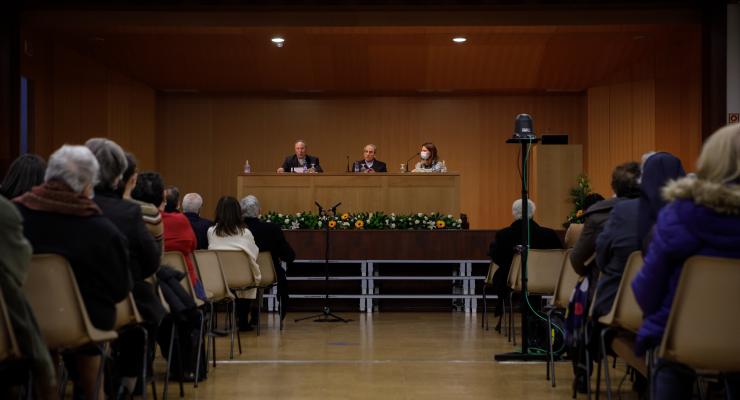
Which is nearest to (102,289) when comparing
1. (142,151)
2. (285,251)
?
(285,251)

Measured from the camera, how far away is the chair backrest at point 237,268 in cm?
759

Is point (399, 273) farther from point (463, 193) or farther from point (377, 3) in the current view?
point (463, 193)

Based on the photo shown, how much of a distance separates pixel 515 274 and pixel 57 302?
4.66 metres

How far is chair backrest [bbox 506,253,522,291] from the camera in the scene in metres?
7.51

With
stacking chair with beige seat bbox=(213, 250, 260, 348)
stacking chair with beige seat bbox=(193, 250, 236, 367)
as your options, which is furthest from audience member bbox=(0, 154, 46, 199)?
stacking chair with beige seat bbox=(213, 250, 260, 348)

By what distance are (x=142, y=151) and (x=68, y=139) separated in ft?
7.72

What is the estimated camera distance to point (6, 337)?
320 cm

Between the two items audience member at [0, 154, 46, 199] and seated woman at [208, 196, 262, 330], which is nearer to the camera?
audience member at [0, 154, 46, 199]

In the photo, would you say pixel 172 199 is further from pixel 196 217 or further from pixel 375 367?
pixel 375 367

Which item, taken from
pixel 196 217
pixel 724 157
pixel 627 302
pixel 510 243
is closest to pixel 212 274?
pixel 196 217

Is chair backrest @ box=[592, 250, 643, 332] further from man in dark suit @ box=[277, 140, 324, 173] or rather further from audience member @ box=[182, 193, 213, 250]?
man in dark suit @ box=[277, 140, 324, 173]

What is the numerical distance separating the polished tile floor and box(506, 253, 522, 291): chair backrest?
52cm

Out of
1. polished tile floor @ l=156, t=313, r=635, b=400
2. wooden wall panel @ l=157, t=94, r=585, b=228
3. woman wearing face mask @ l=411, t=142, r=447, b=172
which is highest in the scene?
wooden wall panel @ l=157, t=94, r=585, b=228

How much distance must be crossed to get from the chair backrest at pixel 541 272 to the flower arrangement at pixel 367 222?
3380mm
